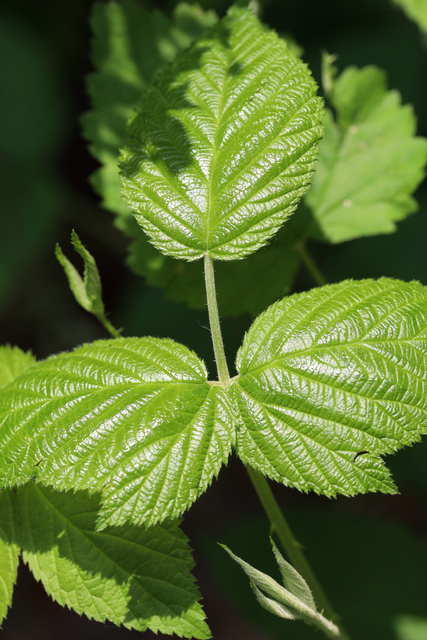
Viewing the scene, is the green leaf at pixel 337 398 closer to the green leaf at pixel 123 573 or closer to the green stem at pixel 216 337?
the green stem at pixel 216 337

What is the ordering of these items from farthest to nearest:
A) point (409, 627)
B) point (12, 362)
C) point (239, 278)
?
point (409, 627) → point (239, 278) → point (12, 362)

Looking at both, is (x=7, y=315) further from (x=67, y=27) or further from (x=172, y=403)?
(x=172, y=403)

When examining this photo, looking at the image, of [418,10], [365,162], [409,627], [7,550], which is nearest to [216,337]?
[7,550]

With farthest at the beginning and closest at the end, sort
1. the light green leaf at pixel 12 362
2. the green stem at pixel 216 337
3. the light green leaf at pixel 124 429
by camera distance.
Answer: the light green leaf at pixel 12 362
the green stem at pixel 216 337
the light green leaf at pixel 124 429

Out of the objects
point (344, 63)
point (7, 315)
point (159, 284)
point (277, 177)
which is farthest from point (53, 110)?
point (277, 177)

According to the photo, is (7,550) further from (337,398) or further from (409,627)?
(409,627)

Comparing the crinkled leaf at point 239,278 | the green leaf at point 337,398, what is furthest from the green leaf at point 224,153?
the crinkled leaf at point 239,278
